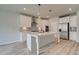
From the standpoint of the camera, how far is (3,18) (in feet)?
14.9

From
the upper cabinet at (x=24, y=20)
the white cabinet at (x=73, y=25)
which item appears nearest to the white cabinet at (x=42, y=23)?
the upper cabinet at (x=24, y=20)

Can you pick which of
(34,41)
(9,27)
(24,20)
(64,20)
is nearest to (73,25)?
(64,20)

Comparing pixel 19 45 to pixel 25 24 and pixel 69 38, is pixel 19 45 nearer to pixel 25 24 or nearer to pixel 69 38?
pixel 25 24

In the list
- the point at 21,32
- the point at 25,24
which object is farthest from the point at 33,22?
the point at 21,32

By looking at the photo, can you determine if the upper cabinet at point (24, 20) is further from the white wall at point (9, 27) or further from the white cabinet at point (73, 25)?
the white cabinet at point (73, 25)

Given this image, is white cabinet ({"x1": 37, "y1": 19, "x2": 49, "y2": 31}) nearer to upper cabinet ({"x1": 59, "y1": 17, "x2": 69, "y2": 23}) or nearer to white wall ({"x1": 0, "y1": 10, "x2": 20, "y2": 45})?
white wall ({"x1": 0, "y1": 10, "x2": 20, "y2": 45})

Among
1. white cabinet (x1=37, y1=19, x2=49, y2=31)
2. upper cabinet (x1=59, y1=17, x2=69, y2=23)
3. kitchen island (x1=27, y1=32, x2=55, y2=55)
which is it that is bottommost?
kitchen island (x1=27, y1=32, x2=55, y2=55)

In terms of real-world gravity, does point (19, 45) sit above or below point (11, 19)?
below

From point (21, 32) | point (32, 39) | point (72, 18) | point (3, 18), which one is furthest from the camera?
point (72, 18)

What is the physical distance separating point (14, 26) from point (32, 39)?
1.33 metres

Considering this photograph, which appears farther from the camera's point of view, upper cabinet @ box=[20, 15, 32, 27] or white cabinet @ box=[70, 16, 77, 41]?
white cabinet @ box=[70, 16, 77, 41]

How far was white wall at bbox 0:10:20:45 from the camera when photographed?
438 cm

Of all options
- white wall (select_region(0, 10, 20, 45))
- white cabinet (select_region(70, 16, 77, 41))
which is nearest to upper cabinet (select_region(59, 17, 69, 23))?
white cabinet (select_region(70, 16, 77, 41))

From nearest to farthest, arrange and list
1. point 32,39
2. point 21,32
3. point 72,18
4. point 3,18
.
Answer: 1. point 32,39
2. point 21,32
3. point 3,18
4. point 72,18
